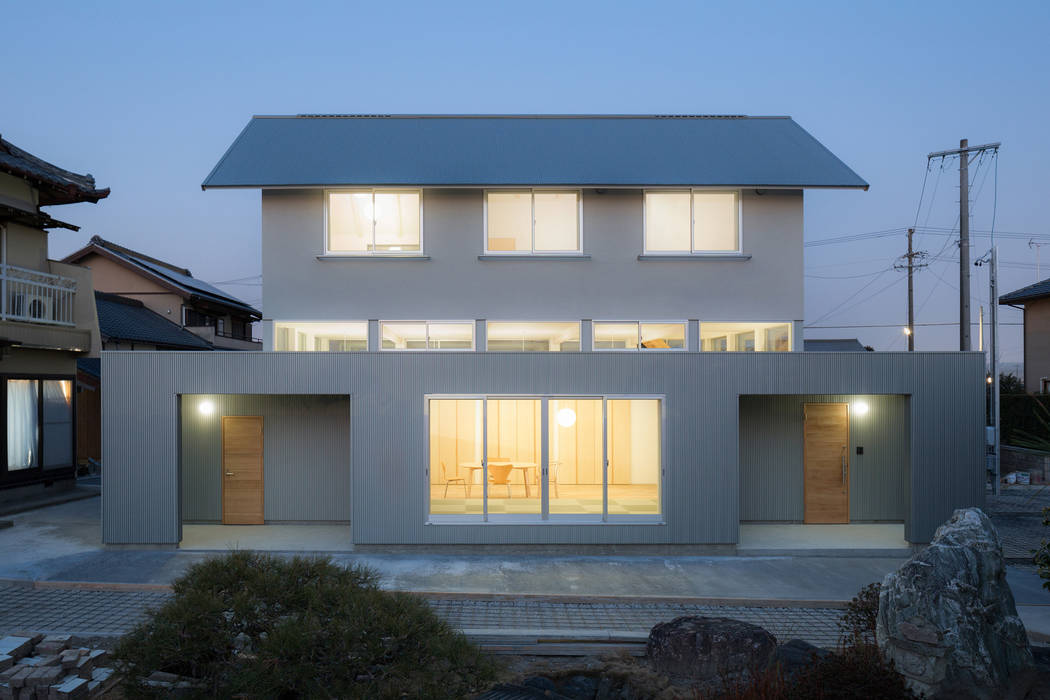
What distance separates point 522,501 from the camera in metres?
10.0

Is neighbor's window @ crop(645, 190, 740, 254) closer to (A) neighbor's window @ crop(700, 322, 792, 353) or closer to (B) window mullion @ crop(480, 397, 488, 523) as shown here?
(A) neighbor's window @ crop(700, 322, 792, 353)

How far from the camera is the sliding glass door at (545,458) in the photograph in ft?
32.7

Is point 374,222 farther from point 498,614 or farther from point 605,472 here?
point 498,614

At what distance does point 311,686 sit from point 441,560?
5.58 metres

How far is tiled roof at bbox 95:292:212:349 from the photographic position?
20234mm

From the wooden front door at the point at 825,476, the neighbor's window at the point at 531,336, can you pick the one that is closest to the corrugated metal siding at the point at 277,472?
the neighbor's window at the point at 531,336

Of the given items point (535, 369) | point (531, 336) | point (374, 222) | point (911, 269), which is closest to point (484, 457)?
point (535, 369)

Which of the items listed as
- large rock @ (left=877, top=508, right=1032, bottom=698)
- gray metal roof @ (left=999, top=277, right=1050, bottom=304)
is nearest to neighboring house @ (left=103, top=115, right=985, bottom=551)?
large rock @ (left=877, top=508, right=1032, bottom=698)

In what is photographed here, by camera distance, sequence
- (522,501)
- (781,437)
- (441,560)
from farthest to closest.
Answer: (781,437) → (522,501) → (441,560)

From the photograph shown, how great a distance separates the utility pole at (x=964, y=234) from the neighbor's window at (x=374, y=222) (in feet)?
52.7

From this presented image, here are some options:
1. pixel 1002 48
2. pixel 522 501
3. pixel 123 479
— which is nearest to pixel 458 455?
pixel 522 501

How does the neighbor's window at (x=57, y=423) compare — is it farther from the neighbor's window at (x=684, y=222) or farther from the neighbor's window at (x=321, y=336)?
the neighbor's window at (x=684, y=222)

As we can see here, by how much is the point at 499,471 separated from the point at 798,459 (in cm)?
574

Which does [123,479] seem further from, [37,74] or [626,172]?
[37,74]
